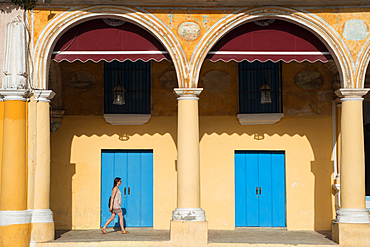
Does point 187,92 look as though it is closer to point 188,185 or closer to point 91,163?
point 188,185

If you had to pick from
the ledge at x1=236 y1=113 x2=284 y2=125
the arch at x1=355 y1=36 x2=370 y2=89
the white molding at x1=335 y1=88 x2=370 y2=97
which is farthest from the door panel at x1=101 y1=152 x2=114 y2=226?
the arch at x1=355 y1=36 x2=370 y2=89

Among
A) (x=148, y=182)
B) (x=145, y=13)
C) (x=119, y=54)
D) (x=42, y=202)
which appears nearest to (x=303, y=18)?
(x=145, y=13)

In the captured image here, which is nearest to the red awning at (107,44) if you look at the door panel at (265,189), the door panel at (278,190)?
the door panel at (265,189)

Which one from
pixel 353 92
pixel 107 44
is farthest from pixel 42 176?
pixel 353 92

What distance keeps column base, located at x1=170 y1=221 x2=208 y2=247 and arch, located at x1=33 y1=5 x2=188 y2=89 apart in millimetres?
3221

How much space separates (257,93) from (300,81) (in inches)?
49.5

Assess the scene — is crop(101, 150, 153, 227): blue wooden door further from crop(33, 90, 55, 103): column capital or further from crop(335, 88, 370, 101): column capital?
crop(335, 88, 370, 101): column capital

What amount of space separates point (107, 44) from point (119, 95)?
2131 mm

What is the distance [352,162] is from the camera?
1121 centimetres

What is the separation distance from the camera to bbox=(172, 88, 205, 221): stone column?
11.2 meters

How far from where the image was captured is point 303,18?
11.4 meters

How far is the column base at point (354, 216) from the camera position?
36.2ft

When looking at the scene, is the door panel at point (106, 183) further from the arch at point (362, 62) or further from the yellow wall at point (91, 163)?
the arch at point (362, 62)

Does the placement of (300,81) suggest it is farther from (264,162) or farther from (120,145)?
(120,145)
